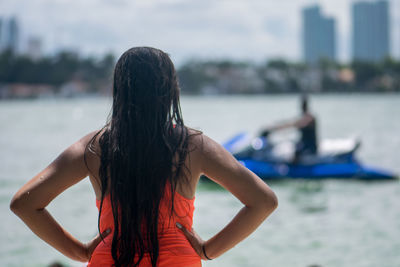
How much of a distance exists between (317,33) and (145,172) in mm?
194150

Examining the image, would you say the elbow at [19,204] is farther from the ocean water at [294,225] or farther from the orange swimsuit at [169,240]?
the ocean water at [294,225]

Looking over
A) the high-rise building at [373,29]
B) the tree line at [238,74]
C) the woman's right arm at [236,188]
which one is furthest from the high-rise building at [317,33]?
the woman's right arm at [236,188]

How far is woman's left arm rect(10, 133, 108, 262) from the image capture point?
144 cm

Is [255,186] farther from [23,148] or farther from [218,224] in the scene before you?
[23,148]

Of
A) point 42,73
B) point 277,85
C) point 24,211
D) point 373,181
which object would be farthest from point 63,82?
point 24,211

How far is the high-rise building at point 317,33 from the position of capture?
607 ft

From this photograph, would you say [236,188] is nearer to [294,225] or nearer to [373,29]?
[294,225]

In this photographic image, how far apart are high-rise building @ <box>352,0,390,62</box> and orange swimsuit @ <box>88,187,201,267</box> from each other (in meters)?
178

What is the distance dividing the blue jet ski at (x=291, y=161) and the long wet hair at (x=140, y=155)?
799cm

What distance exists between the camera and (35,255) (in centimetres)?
624

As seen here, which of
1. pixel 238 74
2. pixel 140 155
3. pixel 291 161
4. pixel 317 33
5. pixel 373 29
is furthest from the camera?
pixel 317 33

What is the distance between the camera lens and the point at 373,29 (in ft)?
560

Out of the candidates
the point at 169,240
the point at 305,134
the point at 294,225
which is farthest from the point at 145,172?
the point at 305,134

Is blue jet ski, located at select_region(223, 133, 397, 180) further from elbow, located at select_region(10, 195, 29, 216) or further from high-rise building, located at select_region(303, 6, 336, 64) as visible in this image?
high-rise building, located at select_region(303, 6, 336, 64)
